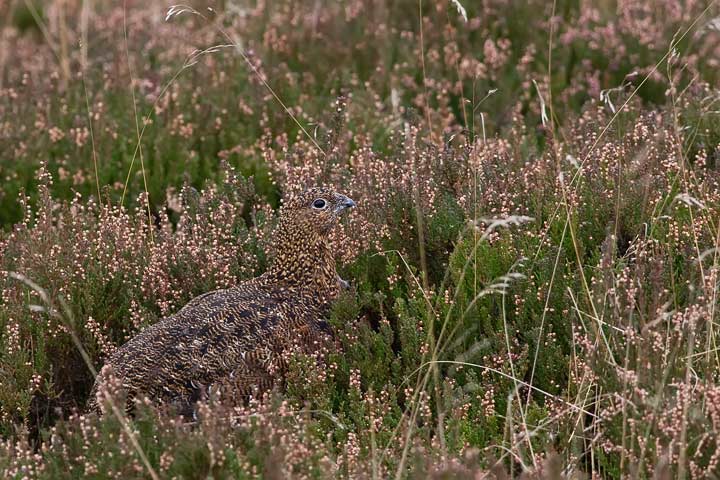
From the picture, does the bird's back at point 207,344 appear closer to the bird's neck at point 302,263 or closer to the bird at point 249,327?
the bird at point 249,327

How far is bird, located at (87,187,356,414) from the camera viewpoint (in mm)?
4039

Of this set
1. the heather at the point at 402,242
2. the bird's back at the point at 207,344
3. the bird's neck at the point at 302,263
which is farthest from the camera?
the bird's neck at the point at 302,263

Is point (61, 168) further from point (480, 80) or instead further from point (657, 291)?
point (657, 291)

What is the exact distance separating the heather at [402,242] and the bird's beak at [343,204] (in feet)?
0.66

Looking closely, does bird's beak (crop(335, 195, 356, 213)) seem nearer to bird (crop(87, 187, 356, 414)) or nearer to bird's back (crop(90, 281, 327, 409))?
bird (crop(87, 187, 356, 414))

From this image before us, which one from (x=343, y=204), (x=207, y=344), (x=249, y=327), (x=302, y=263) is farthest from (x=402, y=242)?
(x=207, y=344)

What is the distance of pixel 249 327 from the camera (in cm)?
426

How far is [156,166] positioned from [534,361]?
2.85 meters

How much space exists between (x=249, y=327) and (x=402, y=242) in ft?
2.73

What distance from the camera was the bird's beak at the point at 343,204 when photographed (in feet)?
15.4

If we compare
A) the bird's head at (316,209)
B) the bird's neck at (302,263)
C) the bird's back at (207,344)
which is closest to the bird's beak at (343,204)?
Answer: the bird's head at (316,209)

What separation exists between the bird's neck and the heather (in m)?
0.18

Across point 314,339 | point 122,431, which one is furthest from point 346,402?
point 122,431

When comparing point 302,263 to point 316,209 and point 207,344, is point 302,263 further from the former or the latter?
point 207,344
